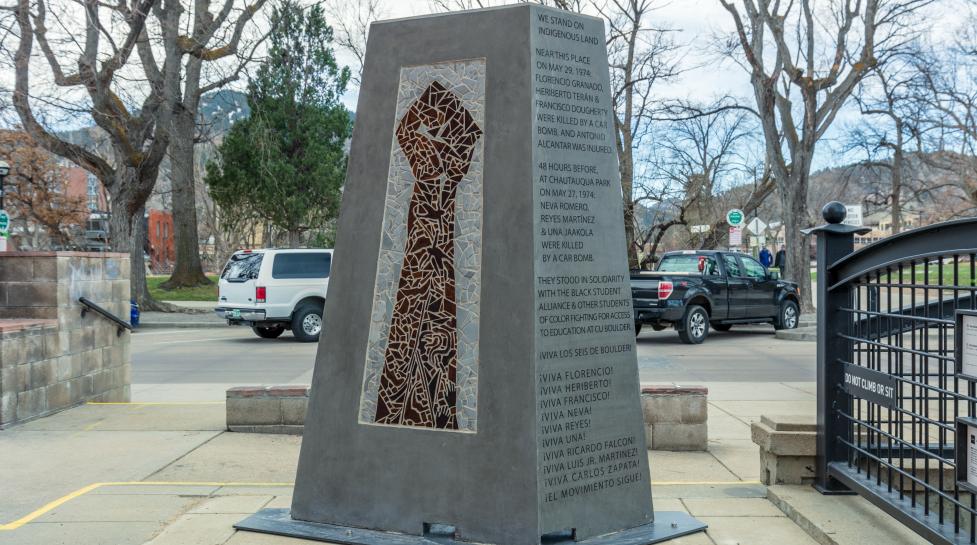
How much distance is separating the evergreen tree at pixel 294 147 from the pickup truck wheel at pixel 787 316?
22.2m

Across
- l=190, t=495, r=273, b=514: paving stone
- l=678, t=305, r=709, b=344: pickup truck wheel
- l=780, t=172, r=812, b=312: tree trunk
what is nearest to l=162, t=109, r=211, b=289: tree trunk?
l=780, t=172, r=812, b=312: tree trunk

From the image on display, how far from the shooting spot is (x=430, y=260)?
4.90 metres

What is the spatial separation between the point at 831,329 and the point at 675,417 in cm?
294

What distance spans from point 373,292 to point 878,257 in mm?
2610

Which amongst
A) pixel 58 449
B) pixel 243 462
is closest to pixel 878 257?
pixel 243 462

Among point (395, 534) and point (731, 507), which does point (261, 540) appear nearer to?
point (395, 534)

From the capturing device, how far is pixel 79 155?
84.8 feet

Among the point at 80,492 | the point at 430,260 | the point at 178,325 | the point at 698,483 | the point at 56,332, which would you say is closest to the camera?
the point at 430,260

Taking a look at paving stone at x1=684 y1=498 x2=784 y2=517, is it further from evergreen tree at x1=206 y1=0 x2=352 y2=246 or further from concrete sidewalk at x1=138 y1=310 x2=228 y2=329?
evergreen tree at x1=206 y1=0 x2=352 y2=246

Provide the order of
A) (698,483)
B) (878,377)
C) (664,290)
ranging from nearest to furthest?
(878,377)
(698,483)
(664,290)

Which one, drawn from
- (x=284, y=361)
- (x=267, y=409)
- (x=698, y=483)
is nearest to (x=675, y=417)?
(x=698, y=483)

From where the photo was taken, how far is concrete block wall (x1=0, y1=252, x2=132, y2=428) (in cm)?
875

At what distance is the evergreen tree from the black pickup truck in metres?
21.5

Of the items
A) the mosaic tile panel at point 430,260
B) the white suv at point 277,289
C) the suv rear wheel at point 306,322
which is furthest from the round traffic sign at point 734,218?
the mosaic tile panel at point 430,260
